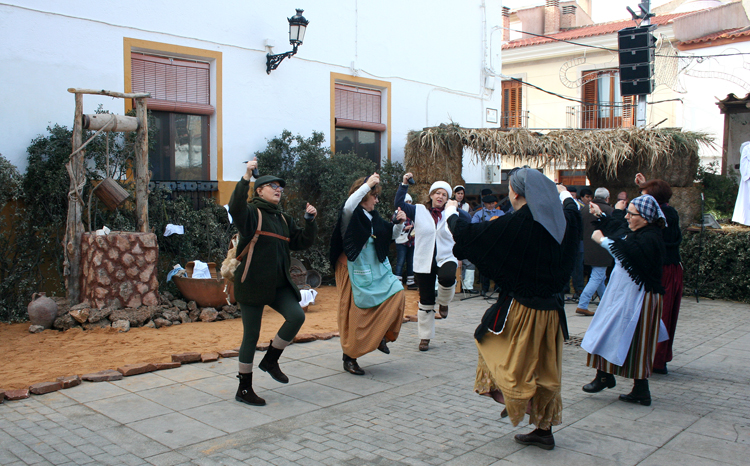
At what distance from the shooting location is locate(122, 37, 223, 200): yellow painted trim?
9.21 m

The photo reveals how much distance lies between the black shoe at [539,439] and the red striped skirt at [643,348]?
4.09 feet

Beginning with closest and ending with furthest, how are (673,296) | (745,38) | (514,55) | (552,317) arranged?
1. (552,317)
2. (673,296)
3. (745,38)
4. (514,55)

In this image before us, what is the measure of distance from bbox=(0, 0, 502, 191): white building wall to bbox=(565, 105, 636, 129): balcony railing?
7.32m

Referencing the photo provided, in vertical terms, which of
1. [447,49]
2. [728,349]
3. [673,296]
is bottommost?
[728,349]

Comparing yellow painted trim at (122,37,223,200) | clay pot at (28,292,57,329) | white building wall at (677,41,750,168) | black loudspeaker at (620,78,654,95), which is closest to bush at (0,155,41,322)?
clay pot at (28,292,57,329)

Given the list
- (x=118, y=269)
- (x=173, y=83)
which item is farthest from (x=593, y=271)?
(x=173, y=83)

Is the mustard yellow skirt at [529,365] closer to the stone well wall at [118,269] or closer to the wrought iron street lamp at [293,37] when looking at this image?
the stone well wall at [118,269]

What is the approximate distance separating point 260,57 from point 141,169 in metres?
3.65

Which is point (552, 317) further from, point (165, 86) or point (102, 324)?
point (165, 86)

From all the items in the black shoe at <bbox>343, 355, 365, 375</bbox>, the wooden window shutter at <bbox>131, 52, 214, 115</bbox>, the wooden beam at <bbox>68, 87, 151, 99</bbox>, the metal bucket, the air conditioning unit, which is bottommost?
the black shoe at <bbox>343, 355, 365, 375</bbox>

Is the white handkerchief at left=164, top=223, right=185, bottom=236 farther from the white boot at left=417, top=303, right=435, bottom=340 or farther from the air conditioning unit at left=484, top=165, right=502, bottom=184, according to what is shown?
the air conditioning unit at left=484, top=165, right=502, bottom=184

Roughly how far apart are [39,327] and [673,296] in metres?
6.92

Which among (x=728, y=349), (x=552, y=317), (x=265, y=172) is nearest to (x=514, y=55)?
(x=265, y=172)

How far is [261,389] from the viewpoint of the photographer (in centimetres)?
500
